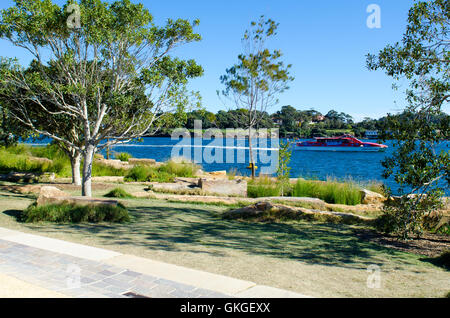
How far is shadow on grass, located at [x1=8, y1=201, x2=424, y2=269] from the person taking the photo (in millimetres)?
6730

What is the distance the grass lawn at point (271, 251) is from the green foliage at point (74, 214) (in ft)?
1.10

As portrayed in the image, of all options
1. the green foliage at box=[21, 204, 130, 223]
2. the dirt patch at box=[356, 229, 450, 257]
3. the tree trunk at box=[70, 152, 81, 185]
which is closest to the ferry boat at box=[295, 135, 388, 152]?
the tree trunk at box=[70, 152, 81, 185]

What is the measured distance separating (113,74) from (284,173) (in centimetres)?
737

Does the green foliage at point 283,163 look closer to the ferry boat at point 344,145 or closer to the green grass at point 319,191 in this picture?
the green grass at point 319,191

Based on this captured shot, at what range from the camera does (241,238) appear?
7957 mm

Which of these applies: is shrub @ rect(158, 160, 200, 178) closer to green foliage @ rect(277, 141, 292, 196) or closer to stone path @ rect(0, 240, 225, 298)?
green foliage @ rect(277, 141, 292, 196)

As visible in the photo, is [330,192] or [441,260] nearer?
[441,260]

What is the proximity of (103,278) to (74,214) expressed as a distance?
4733 millimetres

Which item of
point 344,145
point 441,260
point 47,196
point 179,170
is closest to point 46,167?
point 179,170

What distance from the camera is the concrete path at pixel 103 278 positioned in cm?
432

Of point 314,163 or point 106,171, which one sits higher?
point 106,171

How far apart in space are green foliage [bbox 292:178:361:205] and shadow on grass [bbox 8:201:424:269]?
525 centimetres

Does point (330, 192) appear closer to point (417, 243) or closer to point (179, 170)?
point (417, 243)
